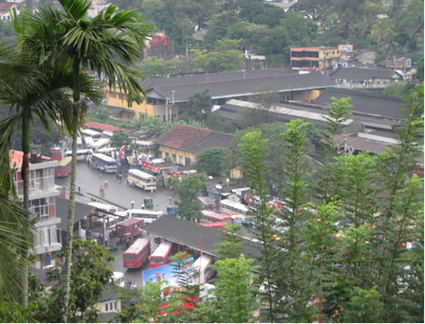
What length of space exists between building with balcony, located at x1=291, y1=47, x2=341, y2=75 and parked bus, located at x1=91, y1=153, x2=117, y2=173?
83.2 feet

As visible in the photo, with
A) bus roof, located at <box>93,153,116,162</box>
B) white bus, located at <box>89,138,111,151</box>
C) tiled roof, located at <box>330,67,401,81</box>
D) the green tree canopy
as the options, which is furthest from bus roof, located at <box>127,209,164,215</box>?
tiled roof, located at <box>330,67,401,81</box>

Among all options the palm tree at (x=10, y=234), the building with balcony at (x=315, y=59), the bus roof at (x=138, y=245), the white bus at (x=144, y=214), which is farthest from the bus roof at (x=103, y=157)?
the building with balcony at (x=315, y=59)

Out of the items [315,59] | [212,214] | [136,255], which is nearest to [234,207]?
[212,214]

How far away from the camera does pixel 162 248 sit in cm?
1638

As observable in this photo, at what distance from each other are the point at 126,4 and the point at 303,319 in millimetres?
55936

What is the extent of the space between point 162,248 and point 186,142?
36.7 ft

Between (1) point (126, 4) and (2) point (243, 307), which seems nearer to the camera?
(2) point (243, 307)

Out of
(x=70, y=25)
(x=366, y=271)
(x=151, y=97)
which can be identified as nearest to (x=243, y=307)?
(x=366, y=271)

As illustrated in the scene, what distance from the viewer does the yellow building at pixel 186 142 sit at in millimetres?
26266

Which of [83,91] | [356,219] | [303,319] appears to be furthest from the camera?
[356,219]

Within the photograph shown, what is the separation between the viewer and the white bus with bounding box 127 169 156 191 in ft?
76.7

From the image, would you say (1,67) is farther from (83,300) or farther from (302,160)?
(302,160)

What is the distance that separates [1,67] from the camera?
3994 millimetres

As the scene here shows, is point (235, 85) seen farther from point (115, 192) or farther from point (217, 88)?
point (115, 192)
